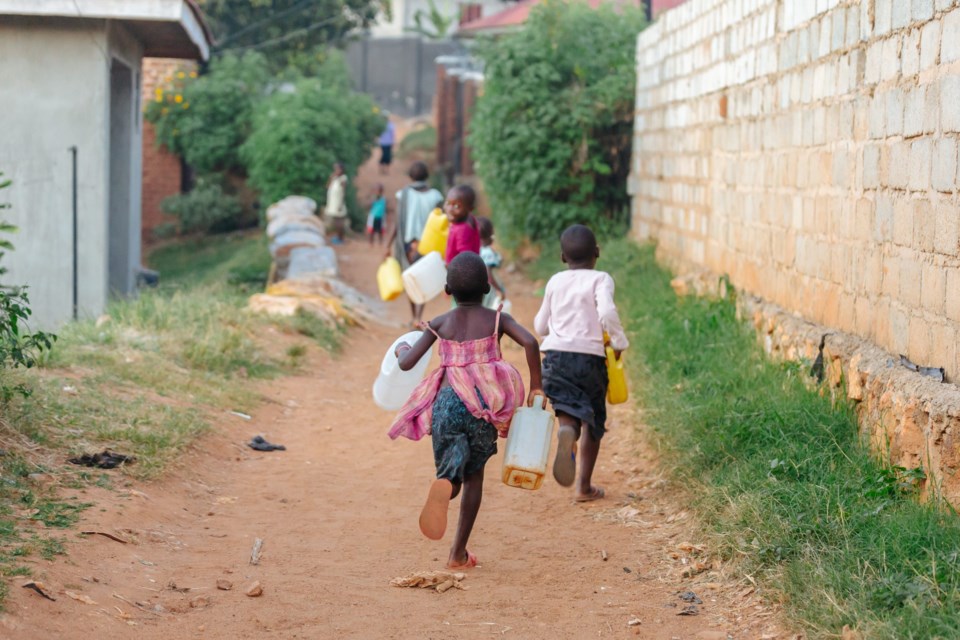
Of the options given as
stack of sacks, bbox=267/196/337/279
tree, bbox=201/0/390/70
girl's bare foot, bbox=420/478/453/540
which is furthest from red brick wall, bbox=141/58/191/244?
girl's bare foot, bbox=420/478/453/540

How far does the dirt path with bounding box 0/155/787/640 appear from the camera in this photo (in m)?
4.06

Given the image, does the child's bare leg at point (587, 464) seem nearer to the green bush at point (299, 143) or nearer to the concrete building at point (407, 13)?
the green bush at point (299, 143)

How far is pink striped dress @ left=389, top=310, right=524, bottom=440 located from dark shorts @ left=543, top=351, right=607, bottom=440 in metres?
0.95

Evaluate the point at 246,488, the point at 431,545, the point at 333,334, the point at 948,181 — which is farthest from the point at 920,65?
the point at 333,334

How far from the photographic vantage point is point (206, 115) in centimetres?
2094

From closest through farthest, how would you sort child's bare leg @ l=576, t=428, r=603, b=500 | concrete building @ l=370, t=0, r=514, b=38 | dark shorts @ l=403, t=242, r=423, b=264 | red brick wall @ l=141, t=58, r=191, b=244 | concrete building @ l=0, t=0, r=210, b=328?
child's bare leg @ l=576, t=428, r=603, b=500
dark shorts @ l=403, t=242, r=423, b=264
concrete building @ l=0, t=0, r=210, b=328
red brick wall @ l=141, t=58, r=191, b=244
concrete building @ l=370, t=0, r=514, b=38

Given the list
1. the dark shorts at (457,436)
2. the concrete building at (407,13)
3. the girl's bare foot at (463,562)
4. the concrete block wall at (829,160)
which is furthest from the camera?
the concrete building at (407,13)

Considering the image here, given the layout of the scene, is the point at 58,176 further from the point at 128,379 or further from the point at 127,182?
the point at 128,379

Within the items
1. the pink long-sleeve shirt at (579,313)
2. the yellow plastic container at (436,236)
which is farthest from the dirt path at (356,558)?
the yellow plastic container at (436,236)

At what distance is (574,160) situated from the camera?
1440 cm

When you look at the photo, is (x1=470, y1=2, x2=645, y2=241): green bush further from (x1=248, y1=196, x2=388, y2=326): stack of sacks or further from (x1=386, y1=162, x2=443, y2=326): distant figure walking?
(x1=386, y1=162, x2=443, y2=326): distant figure walking

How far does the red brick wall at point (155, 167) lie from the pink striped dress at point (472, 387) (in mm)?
17514

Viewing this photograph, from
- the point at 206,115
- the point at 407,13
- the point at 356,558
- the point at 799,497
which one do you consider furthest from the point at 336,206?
the point at 407,13

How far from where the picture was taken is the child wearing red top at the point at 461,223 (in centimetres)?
797
